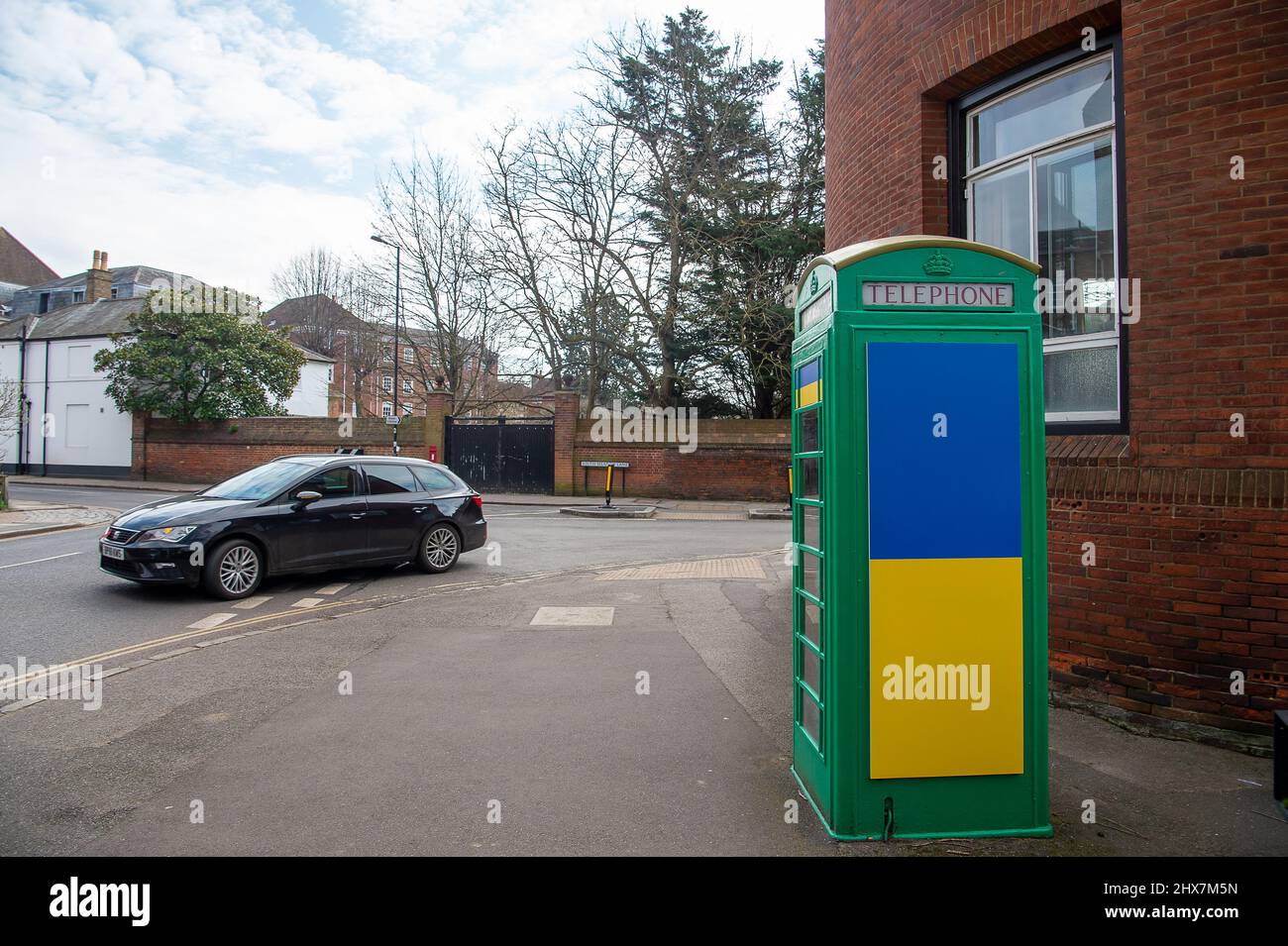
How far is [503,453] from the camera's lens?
95.8 feet

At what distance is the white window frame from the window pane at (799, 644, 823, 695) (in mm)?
2585

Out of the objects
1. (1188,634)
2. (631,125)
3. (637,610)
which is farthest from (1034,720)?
(631,125)

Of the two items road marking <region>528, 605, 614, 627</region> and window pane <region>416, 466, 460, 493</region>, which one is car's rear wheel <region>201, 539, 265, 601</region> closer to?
window pane <region>416, 466, 460, 493</region>

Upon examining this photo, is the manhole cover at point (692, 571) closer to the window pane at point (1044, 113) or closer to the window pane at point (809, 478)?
the window pane at point (1044, 113)

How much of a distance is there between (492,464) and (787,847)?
2651 centimetres

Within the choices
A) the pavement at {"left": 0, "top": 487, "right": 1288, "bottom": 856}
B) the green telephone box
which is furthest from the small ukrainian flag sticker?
the pavement at {"left": 0, "top": 487, "right": 1288, "bottom": 856}

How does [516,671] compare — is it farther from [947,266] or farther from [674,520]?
[674,520]

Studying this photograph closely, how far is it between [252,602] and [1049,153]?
8807 millimetres

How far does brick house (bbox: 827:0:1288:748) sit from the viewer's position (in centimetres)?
492

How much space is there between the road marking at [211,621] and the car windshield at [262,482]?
1733 millimetres

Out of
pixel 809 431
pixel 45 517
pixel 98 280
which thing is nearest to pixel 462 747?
pixel 809 431
